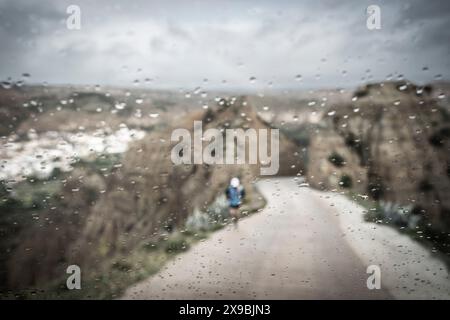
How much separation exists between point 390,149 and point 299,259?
7.65ft

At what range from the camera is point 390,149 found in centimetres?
498

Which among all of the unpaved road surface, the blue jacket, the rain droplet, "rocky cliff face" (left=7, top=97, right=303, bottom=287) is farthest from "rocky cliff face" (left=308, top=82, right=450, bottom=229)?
the rain droplet

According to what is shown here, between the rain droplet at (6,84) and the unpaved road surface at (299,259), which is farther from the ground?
the rain droplet at (6,84)

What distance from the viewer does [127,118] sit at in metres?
3.74

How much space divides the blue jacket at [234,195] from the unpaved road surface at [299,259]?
240 millimetres

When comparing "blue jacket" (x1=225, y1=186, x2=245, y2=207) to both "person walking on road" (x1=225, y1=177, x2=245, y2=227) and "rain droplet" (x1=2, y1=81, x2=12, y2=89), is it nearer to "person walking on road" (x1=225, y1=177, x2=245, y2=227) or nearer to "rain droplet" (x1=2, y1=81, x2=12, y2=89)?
"person walking on road" (x1=225, y1=177, x2=245, y2=227)

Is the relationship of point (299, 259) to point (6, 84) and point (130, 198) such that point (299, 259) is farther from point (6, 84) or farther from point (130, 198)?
point (6, 84)

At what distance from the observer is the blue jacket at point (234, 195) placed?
402cm

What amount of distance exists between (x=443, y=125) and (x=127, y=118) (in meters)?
3.45

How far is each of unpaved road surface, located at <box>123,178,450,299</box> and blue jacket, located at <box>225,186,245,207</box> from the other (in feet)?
0.79

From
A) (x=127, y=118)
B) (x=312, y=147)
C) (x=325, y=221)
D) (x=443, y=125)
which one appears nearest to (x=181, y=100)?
(x=127, y=118)

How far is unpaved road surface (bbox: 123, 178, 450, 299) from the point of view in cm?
312

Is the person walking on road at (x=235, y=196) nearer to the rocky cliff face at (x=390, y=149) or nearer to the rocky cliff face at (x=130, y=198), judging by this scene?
the rocky cliff face at (x=130, y=198)

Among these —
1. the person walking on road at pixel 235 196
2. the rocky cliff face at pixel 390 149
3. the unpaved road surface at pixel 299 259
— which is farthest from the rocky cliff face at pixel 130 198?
the rocky cliff face at pixel 390 149
